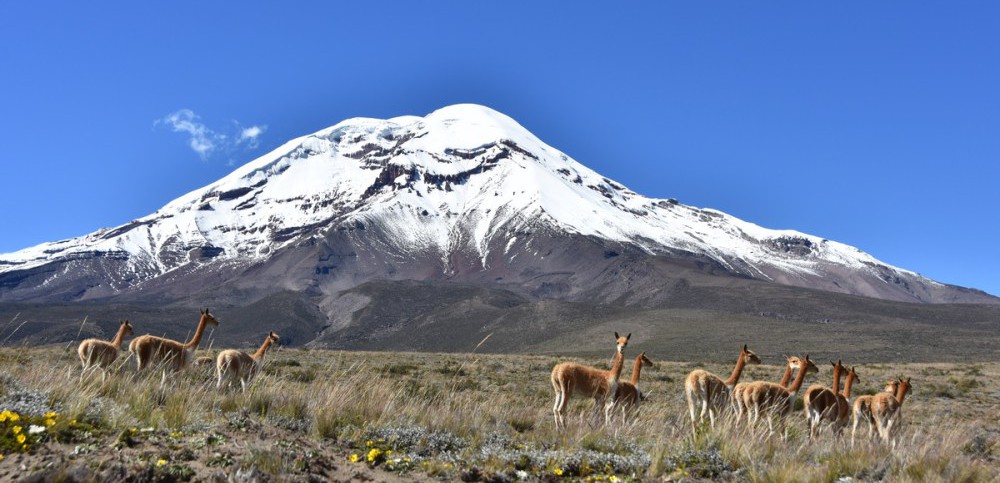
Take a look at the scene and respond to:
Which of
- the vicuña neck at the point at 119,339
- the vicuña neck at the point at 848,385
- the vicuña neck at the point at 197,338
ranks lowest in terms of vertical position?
the vicuña neck at the point at 119,339

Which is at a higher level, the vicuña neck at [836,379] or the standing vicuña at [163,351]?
the vicuña neck at [836,379]

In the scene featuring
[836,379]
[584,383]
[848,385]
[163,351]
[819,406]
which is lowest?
[163,351]

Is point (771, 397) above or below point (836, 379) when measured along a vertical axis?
below

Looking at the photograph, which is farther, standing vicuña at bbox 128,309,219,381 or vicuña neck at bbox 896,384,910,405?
vicuña neck at bbox 896,384,910,405

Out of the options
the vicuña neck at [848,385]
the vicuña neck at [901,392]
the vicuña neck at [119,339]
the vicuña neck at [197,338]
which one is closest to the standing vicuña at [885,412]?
the vicuña neck at [901,392]

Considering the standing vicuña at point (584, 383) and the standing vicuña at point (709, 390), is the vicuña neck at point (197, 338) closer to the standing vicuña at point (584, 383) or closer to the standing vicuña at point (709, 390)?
the standing vicuña at point (584, 383)

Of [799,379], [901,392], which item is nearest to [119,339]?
[799,379]

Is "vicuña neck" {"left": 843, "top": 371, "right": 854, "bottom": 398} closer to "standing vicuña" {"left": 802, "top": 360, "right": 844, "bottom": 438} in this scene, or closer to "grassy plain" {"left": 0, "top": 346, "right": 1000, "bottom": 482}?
"standing vicuña" {"left": 802, "top": 360, "right": 844, "bottom": 438}

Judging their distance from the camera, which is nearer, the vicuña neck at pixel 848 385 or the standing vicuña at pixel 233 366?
the standing vicuña at pixel 233 366

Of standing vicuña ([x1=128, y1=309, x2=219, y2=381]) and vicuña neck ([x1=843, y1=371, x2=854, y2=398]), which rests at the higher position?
vicuña neck ([x1=843, y1=371, x2=854, y2=398])

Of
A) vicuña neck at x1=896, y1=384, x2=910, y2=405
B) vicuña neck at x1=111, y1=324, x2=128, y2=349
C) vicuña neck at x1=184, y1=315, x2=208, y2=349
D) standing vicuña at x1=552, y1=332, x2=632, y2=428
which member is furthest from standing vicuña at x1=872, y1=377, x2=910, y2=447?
vicuña neck at x1=111, y1=324, x2=128, y2=349

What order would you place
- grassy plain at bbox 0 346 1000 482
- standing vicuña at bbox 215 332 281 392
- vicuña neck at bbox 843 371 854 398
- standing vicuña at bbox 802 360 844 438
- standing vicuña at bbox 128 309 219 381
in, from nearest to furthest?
1. grassy plain at bbox 0 346 1000 482
2. standing vicuña at bbox 802 360 844 438
3. standing vicuña at bbox 128 309 219 381
4. standing vicuña at bbox 215 332 281 392
5. vicuña neck at bbox 843 371 854 398

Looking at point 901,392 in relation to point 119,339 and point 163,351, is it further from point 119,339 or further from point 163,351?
point 119,339

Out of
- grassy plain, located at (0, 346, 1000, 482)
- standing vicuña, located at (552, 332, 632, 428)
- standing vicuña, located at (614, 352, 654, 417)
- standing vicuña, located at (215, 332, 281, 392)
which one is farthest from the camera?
standing vicuña, located at (215, 332, 281, 392)
